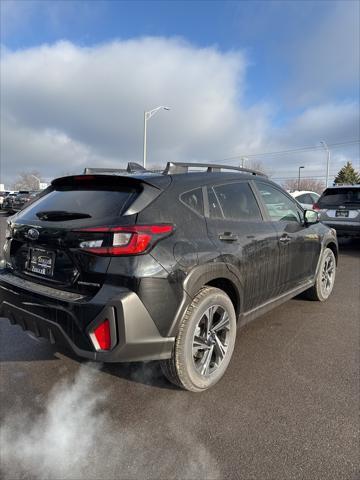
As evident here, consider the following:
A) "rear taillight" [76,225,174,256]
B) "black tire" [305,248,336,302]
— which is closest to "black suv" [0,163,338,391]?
"rear taillight" [76,225,174,256]

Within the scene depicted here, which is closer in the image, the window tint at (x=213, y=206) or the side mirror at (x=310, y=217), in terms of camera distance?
the window tint at (x=213, y=206)

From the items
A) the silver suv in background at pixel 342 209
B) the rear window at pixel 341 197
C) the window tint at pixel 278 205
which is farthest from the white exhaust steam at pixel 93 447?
the rear window at pixel 341 197

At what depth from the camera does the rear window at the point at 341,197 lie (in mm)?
8992

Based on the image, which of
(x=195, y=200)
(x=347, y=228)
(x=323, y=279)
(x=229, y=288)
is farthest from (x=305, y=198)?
(x=195, y=200)

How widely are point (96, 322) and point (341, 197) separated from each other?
8.52m

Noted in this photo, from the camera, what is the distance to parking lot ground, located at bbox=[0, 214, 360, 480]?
6.87 ft

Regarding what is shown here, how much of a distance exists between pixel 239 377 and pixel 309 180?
104 metres

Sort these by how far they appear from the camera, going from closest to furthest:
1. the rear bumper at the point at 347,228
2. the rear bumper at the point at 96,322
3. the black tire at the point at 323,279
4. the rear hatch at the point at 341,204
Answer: the rear bumper at the point at 96,322
the black tire at the point at 323,279
the rear bumper at the point at 347,228
the rear hatch at the point at 341,204

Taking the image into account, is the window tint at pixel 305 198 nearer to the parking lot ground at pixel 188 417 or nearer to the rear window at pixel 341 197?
the rear window at pixel 341 197

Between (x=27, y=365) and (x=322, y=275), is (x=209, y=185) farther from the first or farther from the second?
(x=322, y=275)

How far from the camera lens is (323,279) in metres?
4.99

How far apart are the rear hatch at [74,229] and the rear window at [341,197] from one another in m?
7.85

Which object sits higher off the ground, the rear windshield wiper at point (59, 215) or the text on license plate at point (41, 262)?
the rear windshield wiper at point (59, 215)

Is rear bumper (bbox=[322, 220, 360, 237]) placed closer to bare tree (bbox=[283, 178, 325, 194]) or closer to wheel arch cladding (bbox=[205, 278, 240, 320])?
wheel arch cladding (bbox=[205, 278, 240, 320])
